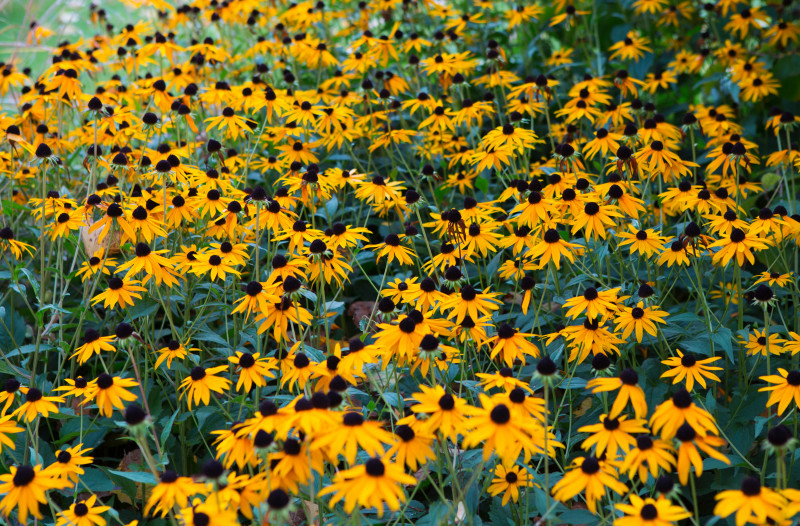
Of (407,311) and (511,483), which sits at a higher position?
(407,311)

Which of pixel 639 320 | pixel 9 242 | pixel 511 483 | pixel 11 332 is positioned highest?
pixel 9 242

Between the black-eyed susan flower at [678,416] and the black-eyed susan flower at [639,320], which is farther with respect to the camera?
the black-eyed susan flower at [639,320]

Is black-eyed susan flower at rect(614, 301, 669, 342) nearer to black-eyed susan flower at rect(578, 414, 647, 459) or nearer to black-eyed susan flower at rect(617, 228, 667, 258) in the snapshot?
black-eyed susan flower at rect(617, 228, 667, 258)

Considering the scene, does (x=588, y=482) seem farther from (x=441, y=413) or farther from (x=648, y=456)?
(x=441, y=413)

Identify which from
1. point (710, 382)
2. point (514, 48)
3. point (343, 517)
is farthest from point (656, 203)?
point (514, 48)

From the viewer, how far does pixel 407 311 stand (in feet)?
9.52

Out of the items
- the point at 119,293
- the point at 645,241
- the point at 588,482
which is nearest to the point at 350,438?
the point at 588,482

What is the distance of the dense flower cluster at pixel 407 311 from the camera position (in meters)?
1.90

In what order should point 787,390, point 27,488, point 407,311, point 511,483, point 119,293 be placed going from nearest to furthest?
point 27,488, point 787,390, point 511,483, point 119,293, point 407,311

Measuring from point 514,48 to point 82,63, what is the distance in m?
3.42

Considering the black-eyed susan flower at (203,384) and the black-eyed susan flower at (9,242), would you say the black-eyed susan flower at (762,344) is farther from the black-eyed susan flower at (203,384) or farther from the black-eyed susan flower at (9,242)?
the black-eyed susan flower at (9,242)

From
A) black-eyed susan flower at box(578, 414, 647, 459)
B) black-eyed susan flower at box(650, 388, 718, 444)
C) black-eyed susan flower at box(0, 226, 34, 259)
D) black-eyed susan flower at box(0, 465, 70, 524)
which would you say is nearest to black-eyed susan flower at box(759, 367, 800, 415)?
black-eyed susan flower at box(650, 388, 718, 444)

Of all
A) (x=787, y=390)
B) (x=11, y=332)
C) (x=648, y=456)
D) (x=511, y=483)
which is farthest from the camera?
(x=11, y=332)

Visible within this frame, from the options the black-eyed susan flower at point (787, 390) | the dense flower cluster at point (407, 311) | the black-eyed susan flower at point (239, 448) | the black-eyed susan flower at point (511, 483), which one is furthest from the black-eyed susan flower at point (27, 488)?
the black-eyed susan flower at point (787, 390)
